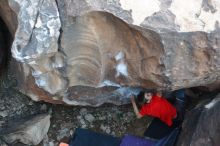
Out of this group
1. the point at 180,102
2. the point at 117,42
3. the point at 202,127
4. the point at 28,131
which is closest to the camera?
the point at 117,42

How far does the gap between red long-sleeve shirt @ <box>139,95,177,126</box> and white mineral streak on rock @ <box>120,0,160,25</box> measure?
31.5 inches

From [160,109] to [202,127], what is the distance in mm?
443

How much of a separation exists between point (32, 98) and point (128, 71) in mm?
751

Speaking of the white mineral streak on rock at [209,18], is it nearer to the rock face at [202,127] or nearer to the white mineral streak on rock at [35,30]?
the rock face at [202,127]

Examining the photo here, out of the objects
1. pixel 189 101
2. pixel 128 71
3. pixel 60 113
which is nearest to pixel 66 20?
pixel 128 71

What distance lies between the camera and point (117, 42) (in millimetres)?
2695

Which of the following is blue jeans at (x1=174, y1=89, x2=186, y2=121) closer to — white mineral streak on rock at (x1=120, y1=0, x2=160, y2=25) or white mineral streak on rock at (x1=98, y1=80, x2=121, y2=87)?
white mineral streak on rock at (x1=98, y1=80, x2=121, y2=87)

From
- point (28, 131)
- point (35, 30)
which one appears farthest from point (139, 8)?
point (28, 131)

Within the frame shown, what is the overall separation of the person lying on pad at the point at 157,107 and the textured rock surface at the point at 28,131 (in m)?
0.65

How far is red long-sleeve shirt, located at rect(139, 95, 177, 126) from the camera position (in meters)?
3.17

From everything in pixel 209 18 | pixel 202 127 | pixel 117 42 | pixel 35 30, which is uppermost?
pixel 209 18

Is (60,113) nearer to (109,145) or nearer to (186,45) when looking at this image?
(109,145)

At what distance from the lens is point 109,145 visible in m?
3.20

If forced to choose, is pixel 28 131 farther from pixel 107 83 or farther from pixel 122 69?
pixel 122 69
